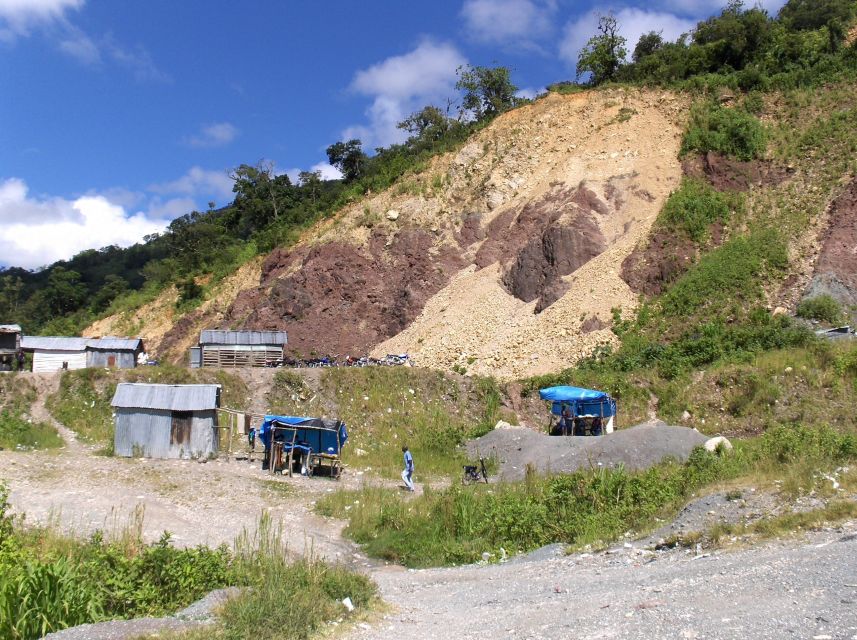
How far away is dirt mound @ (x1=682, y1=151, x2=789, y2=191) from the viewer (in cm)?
3538

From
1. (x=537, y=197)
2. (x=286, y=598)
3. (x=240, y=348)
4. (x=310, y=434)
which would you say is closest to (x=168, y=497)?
(x=310, y=434)

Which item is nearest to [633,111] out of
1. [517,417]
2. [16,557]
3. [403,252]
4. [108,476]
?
[403,252]

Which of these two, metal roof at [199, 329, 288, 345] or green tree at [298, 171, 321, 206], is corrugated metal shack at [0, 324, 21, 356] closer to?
metal roof at [199, 329, 288, 345]

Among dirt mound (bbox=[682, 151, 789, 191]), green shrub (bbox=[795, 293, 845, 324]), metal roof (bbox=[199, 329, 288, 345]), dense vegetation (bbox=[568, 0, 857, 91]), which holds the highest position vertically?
dense vegetation (bbox=[568, 0, 857, 91])

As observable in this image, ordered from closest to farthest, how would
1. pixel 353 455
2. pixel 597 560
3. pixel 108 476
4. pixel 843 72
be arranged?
pixel 597 560
pixel 108 476
pixel 353 455
pixel 843 72

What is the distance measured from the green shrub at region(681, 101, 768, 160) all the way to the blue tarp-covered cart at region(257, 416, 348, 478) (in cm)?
2709

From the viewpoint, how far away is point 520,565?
452 inches

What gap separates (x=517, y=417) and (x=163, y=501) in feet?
46.8

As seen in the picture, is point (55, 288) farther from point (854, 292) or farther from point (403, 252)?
point (854, 292)

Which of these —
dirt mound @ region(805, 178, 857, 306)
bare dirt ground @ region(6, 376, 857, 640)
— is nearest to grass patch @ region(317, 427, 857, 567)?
bare dirt ground @ region(6, 376, 857, 640)

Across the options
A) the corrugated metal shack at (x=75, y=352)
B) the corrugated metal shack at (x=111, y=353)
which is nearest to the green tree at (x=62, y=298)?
the corrugated metal shack at (x=75, y=352)

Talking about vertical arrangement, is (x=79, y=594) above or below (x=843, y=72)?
below

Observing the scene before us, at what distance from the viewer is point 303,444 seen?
21.4m

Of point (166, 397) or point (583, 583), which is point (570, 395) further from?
point (583, 583)
